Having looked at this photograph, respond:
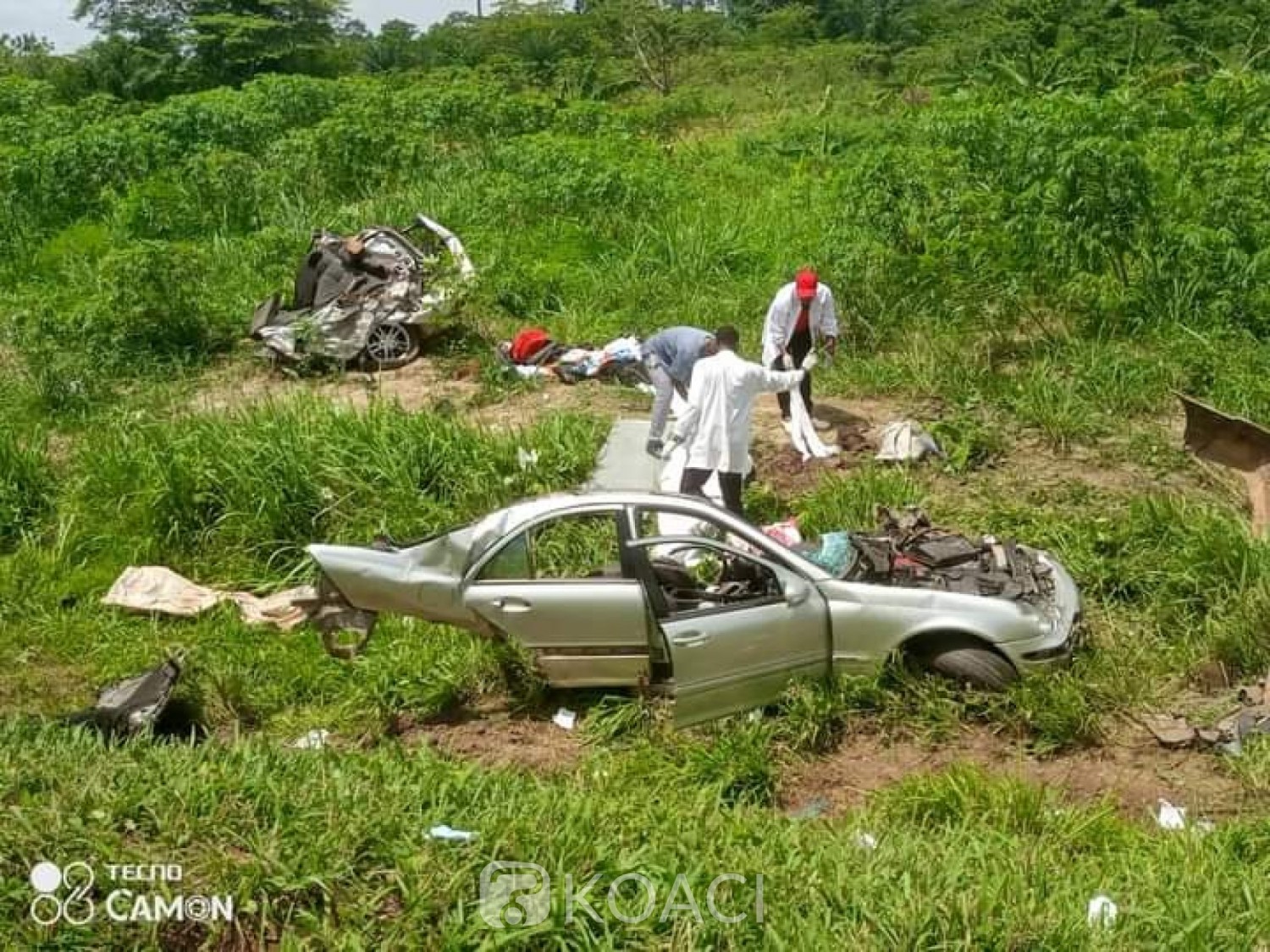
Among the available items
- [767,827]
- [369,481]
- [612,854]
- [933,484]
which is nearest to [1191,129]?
[933,484]

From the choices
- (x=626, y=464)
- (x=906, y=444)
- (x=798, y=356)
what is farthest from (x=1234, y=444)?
(x=626, y=464)

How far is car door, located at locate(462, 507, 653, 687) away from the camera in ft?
23.4

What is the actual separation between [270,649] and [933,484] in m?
5.29

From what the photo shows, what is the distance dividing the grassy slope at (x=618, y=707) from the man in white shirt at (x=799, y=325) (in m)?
1.30

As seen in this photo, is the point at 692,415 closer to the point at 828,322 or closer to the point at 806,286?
the point at 806,286

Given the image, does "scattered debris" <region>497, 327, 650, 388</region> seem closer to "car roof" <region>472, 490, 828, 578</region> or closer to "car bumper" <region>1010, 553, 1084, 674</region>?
"car roof" <region>472, 490, 828, 578</region>

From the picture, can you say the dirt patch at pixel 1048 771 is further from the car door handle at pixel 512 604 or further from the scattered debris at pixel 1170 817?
the car door handle at pixel 512 604

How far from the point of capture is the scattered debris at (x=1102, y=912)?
4590 millimetres

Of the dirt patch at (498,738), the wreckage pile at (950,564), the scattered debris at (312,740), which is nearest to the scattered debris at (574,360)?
the wreckage pile at (950,564)

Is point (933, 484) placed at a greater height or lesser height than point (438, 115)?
lesser

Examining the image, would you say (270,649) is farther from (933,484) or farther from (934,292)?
(934,292)

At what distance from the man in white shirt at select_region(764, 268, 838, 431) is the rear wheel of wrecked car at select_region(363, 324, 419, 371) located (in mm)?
4399

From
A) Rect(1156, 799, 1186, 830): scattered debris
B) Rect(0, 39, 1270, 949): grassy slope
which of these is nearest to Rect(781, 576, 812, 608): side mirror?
Rect(0, 39, 1270, 949): grassy slope

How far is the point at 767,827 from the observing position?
5.62 m
